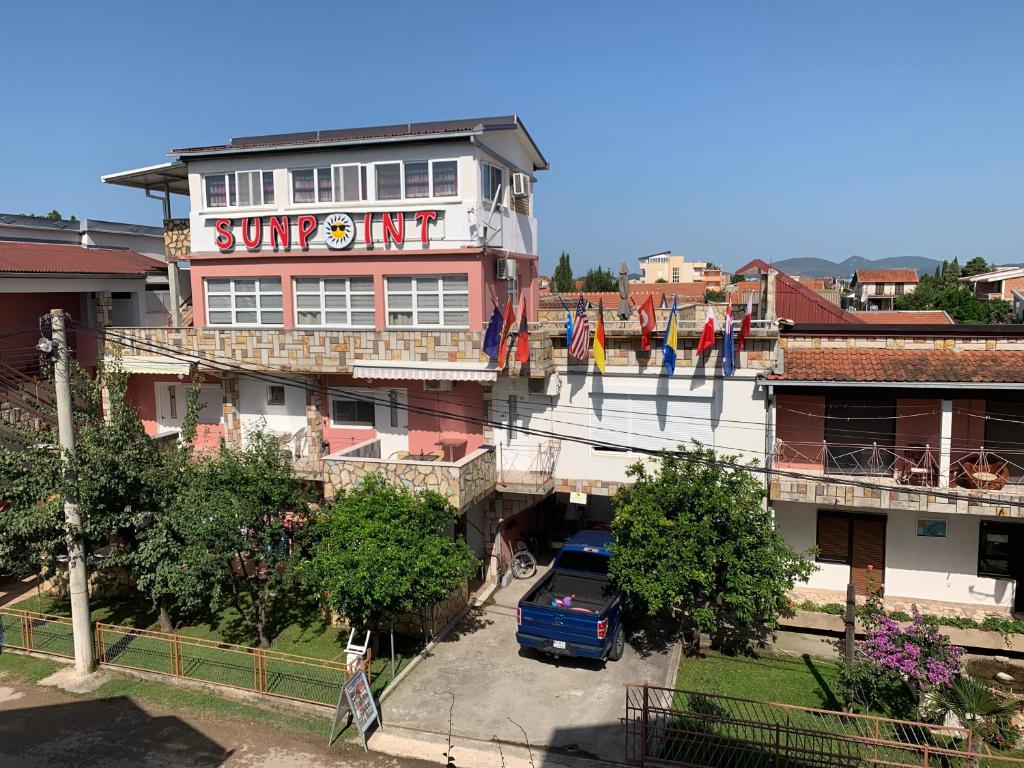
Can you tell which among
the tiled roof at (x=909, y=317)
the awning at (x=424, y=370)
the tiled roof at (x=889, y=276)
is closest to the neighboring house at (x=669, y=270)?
the tiled roof at (x=889, y=276)

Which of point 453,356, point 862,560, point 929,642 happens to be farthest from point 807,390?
point 453,356

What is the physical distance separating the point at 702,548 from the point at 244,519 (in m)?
9.84

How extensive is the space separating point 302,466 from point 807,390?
13.5 m

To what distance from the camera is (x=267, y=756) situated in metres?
13.4

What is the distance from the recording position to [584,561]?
18.8 m

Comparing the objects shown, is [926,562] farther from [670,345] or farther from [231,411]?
[231,411]

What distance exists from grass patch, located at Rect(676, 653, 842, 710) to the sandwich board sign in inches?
247

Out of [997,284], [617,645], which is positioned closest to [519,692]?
[617,645]

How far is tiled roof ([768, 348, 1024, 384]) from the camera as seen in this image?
17234mm

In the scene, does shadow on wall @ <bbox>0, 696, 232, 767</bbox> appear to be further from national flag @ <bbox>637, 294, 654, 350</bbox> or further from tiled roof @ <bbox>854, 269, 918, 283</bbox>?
tiled roof @ <bbox>854, 269, 918, 283</bbox>

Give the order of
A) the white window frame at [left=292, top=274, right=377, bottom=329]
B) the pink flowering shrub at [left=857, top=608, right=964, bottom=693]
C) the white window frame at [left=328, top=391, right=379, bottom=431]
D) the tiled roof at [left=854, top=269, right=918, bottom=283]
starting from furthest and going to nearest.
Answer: the tiled roof at [left=854, top=269, right=918, bottom=283] → the white window frame at [left=328, top=391, right=379, bottom=431] → the white window frame at [left=292, top=274, right=377, bottom=329] → the pink flowering shrub at [left=857, top=608, right=964, bottom=693]

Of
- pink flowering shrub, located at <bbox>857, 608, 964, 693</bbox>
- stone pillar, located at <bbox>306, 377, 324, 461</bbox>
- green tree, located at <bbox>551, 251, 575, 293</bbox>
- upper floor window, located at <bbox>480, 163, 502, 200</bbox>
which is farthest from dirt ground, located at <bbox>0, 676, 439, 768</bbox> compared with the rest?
green tree, located at <bbox>551, 251, 575, 293</bbox>

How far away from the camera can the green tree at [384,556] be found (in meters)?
15.1

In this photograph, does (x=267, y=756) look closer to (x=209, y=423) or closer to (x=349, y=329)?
(x=349, y=329)
